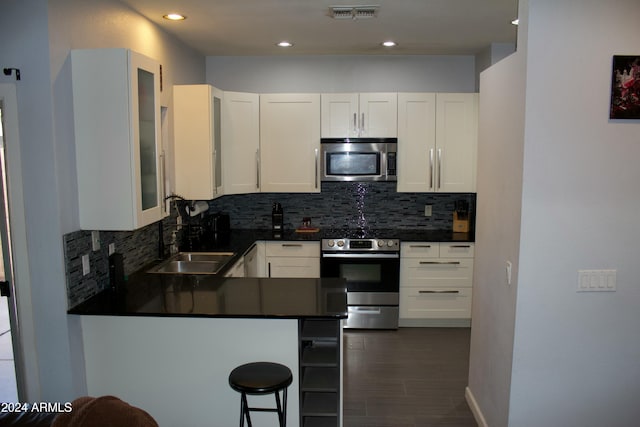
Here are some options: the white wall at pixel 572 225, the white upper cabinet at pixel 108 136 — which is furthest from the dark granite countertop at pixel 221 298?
the white wall at pixel 572 225

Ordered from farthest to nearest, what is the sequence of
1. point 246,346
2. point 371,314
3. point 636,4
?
1. point 371,314
2. point 246,346
3. point 636,4

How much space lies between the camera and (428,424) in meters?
3.29

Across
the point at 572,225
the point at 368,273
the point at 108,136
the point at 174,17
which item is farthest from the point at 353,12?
the point at 368,273

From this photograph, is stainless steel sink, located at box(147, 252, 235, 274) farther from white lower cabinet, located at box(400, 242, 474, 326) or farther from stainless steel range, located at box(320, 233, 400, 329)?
white lower cabinet, located at box(400, 242, 474, 326)

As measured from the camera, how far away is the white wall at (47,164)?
8.46 ft

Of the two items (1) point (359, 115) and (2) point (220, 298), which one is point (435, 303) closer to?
(1) point (359, 115)

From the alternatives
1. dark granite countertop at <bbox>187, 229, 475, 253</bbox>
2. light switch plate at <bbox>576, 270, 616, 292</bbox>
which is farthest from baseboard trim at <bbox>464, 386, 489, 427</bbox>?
dark granite countertop at <bbox>187, 229, 475, 253</bbox>

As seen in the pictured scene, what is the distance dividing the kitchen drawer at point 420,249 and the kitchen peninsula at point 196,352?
211cm

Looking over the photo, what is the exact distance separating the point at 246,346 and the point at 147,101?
5.03ft

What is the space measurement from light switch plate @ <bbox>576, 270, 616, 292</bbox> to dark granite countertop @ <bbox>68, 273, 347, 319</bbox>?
1.22m

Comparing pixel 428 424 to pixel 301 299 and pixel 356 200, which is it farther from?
pixel 356 200

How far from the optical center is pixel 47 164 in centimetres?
264

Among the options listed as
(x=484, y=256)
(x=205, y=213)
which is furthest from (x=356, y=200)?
(x=484, y=256)

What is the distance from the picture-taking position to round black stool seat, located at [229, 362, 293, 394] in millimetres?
2346
